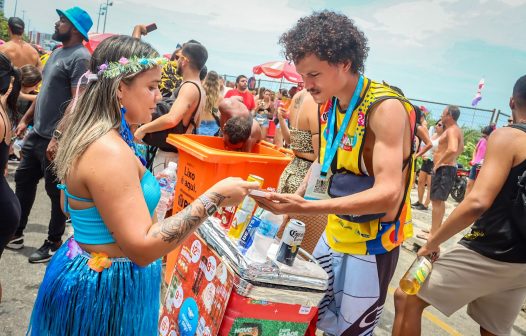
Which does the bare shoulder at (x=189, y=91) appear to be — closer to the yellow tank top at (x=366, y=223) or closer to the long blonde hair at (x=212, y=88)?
the long blonde hair at (x=212, y=88)

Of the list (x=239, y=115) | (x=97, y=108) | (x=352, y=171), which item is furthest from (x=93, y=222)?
(x=239, y=115)

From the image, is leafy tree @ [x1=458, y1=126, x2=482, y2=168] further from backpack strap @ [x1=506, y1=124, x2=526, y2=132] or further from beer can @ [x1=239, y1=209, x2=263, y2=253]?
beer can @ [x1=239, y1=209, x2=263, y2=253]

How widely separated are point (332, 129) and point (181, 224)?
1.04 meters

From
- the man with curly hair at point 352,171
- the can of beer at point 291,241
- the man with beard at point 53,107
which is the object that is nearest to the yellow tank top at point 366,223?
the man with curly hair at point 352,171

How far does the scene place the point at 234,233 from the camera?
223 centimetres

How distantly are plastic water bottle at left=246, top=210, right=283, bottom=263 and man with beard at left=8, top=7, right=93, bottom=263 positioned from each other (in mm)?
2443

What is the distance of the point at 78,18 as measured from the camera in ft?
12.6

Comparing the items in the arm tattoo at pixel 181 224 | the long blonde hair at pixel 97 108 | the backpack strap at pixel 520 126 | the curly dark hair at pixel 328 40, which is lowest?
the arm tattoo at pixel 181 224

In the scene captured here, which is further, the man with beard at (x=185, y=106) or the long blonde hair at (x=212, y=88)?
the long blonde hair at (x=212, y=88)

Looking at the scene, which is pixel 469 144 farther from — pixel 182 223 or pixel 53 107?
pixel 182 223

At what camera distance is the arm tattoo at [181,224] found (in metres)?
1.54

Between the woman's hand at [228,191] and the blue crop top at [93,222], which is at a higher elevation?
the woman's hand at [228,191]

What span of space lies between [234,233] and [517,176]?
174 centimetres

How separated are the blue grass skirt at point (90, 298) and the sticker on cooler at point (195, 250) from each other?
632 mm
